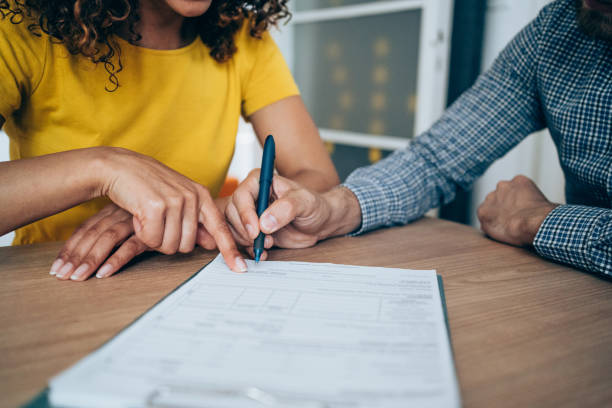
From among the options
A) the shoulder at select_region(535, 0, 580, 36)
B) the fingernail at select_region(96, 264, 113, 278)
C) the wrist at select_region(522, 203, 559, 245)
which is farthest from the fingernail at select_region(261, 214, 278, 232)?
the shoulder at select_region(535, 0, 580, 36)

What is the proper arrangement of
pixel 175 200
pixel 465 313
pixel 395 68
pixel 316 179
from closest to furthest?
1. pixel 465 313
2. pixel 175 200
3. pixel 316 179
4. pixel 395 68

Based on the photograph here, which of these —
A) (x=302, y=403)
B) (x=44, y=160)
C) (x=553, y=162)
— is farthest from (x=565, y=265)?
(x=553, y=162)

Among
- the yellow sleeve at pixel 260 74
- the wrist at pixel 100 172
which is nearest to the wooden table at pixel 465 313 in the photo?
the wrist at pixel 100 172

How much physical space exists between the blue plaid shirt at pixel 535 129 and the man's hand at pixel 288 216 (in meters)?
0.06

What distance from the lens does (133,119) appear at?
93 centimetres

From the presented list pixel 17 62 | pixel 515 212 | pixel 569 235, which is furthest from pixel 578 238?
pixel 17 62

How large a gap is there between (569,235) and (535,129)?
48 centimetres

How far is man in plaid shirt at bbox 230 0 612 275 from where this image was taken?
691 millimetres

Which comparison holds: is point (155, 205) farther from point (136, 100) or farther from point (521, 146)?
point (521, 146)

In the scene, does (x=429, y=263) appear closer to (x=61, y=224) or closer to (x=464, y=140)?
(x=464, y=140)

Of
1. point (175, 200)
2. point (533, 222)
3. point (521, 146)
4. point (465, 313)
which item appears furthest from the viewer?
point (521, 146)

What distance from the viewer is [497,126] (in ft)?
3.34

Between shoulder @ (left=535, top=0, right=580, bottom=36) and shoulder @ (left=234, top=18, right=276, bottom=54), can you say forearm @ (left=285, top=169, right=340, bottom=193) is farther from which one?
shoulder @ (left=535, top=0, right=580, bottom=36)

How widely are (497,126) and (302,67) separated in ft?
6.55
